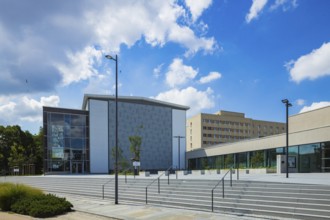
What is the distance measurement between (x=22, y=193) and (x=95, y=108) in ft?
160

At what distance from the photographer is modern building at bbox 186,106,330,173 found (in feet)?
113

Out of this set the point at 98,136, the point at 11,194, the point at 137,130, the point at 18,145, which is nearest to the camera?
the point at 11,194

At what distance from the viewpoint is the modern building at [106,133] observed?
197ft

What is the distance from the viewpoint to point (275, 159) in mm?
44406

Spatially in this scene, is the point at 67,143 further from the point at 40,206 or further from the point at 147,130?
the point at 40,206

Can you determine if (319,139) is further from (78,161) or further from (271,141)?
(78,161)

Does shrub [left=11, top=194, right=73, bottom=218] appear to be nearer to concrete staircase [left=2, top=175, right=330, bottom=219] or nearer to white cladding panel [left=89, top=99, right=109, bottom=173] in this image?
concrete staircase [left=2, top=175, right=330, bottom=219]

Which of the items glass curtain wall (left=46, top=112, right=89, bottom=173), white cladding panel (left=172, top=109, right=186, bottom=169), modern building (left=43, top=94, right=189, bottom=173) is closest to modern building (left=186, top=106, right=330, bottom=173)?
white cladding panel (left=172, top=109, right=186, bottom=169)

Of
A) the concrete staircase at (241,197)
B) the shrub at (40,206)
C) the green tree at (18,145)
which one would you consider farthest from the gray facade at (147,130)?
the shrub at (40,206)

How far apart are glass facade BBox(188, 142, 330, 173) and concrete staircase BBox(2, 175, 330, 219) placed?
17738mm

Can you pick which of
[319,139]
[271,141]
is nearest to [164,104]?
[271,141]

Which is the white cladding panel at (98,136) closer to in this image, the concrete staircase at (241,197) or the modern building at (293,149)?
the modern building at (293,149)

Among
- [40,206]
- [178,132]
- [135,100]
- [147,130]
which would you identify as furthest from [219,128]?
[40,206]

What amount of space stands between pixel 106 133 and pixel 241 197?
175ft
